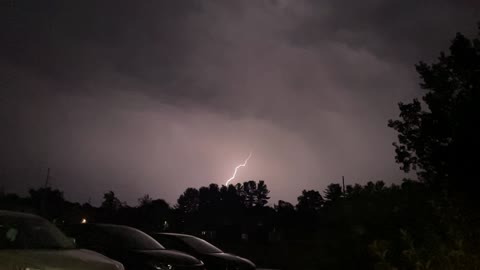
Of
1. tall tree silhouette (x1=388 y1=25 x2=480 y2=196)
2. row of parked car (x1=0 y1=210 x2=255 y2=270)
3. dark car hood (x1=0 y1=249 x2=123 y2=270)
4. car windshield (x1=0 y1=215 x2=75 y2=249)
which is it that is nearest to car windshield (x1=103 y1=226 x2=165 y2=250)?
row of parked car (x1=0 y1=210 x2=255 y2=270)

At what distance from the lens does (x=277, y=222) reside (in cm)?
8025

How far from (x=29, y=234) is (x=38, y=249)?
555mm

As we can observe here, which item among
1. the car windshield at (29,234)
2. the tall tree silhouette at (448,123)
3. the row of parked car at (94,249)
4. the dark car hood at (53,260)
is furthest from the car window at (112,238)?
the tall tree silhouette at (448,123)

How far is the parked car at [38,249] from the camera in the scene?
507cm

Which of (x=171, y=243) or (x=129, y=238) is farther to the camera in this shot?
(x=171, y=243)

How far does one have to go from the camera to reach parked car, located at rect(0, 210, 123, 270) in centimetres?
507

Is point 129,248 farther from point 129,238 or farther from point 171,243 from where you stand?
point 171,243

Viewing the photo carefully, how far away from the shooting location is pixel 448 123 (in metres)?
7.89

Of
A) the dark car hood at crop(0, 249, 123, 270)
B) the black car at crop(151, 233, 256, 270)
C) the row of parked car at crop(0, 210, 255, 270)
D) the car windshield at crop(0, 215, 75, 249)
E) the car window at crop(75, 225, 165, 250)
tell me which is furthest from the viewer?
the black car at crop(151, 233, 256, 270)

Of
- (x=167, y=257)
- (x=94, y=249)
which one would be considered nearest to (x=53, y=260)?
(x=167, y=257)

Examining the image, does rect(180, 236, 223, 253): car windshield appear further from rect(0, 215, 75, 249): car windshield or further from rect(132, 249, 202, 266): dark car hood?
rect(0, 215, 75, 249): car windshield

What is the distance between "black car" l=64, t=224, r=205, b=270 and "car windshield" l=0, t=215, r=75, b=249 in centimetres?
197

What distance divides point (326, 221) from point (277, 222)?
71218mm

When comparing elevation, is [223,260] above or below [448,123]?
below
